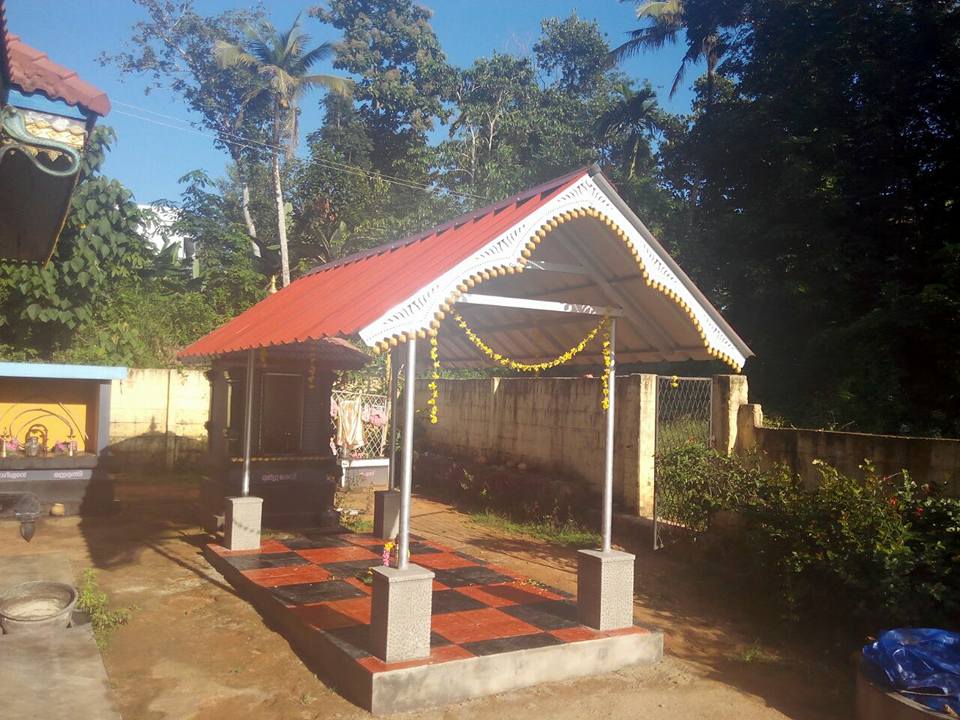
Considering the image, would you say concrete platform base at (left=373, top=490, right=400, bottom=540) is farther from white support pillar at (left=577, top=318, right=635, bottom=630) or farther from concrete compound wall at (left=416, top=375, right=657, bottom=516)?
white support pillar at (left=577, top=318, right=635, bottom=630)

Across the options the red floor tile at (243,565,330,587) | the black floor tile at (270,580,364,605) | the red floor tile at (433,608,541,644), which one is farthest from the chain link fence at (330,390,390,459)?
the red floor tile at (433,608,541,644)

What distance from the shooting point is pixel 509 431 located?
14.0 meters

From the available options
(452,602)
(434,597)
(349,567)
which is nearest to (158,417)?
(349,567)

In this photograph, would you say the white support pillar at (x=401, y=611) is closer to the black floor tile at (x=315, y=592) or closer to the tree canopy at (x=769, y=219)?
the black floor tile at (x=315, y=592)

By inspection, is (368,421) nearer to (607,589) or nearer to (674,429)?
(674,429)

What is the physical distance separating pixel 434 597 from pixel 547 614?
109 centimetres

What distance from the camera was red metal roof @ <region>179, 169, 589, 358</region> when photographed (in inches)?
220

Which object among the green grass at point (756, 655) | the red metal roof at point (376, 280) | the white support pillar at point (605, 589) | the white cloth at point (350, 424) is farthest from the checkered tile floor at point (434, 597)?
the white cloth at point (350, 424)

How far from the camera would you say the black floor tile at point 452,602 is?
6.80 meters

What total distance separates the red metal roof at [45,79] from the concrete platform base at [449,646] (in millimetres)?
3771

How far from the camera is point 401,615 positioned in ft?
17.3

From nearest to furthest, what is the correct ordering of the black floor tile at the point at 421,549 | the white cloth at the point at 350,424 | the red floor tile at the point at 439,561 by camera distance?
the red floor tile at the point at 439,561 → the black floor tile at the point at 421,549 → the white cloth at the point at 350,424

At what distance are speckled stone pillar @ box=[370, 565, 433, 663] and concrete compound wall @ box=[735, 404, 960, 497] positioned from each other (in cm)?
457

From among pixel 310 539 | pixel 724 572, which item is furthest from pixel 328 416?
pixel 724 572
